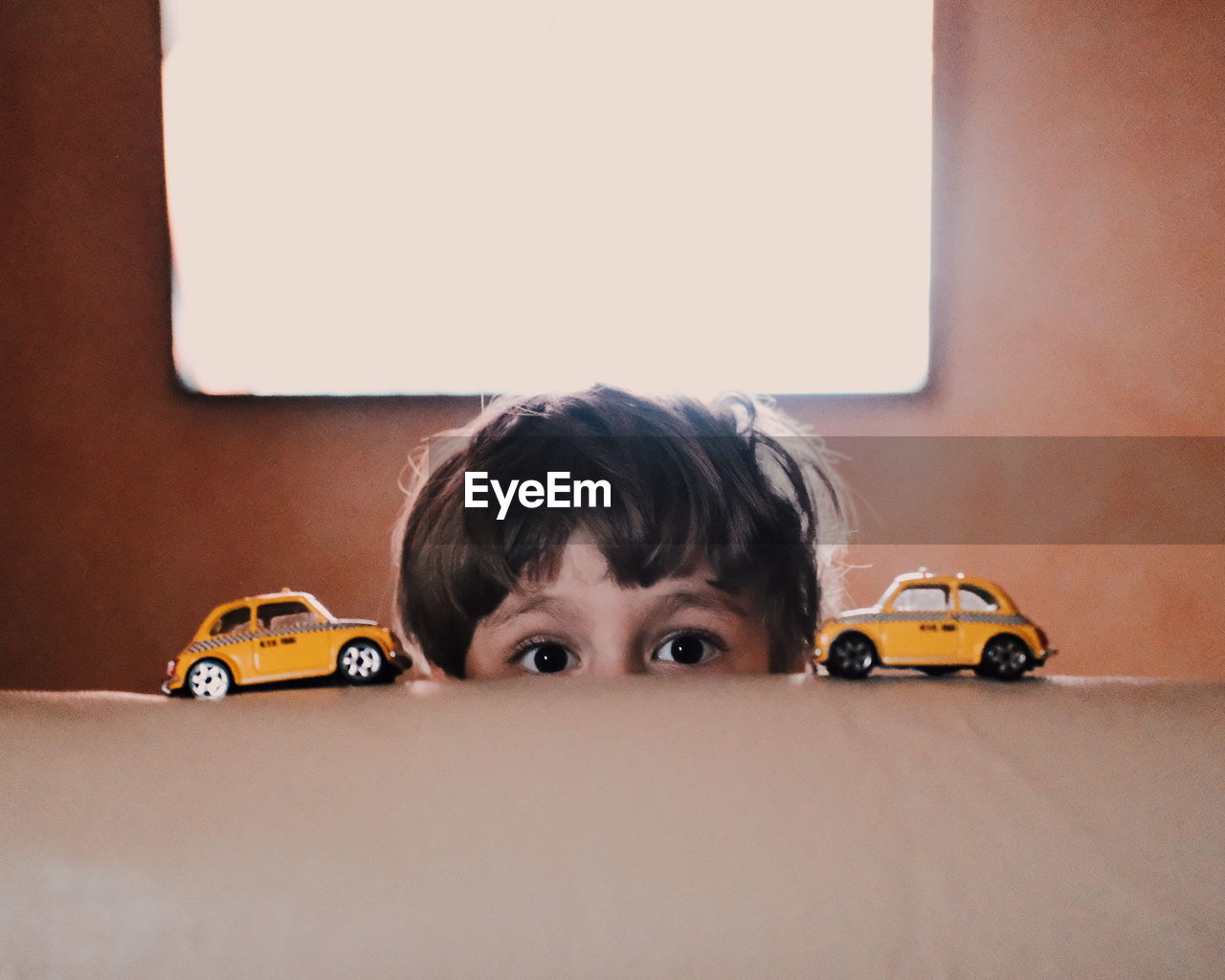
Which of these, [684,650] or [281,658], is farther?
[684,650]

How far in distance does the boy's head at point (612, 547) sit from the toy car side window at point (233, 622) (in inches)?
11.4

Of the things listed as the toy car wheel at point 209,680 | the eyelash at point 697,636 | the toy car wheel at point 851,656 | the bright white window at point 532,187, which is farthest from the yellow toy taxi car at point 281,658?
the bright white window at point 532,187

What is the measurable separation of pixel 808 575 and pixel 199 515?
4.51ft

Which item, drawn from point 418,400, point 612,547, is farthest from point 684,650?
point 418,400

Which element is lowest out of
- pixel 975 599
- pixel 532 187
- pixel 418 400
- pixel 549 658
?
pixel 549 658

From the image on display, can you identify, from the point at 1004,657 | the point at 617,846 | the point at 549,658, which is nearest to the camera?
the point at 617,846

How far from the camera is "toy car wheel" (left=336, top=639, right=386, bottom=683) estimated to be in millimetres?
513

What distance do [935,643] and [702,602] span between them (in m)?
0.36

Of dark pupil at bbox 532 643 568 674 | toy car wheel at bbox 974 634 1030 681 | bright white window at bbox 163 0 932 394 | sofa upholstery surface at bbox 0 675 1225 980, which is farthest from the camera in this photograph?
bright white window at bbox 163 0 932 394

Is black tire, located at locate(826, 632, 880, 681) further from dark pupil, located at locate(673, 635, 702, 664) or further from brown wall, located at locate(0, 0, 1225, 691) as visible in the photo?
brown wall, located at locate(0, 0, 1225, 691)

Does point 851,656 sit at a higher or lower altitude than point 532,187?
lower

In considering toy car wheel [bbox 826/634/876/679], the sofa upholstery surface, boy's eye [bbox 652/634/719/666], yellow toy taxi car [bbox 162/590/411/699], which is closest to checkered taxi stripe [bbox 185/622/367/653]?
yellow toy taxi car [bbox 162/590/411/699]

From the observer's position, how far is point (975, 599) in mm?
555

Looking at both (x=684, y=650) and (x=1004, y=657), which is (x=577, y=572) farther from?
(x=1004, y=657)
